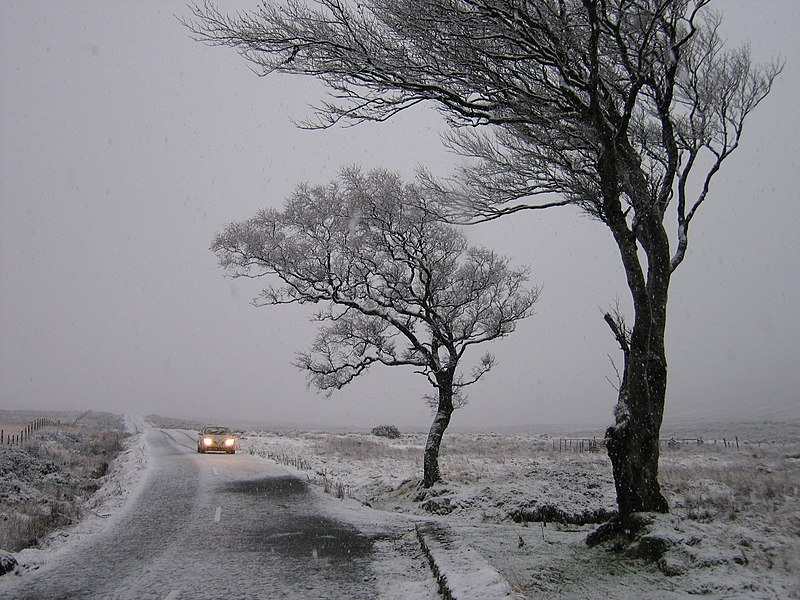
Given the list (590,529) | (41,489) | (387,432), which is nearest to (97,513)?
(41,489)

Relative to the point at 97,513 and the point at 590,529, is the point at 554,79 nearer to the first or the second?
the point at 590,529

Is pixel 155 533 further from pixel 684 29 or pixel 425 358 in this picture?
pixel 684 29

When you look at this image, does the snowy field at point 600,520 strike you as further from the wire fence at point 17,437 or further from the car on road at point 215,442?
the wire fence at point 17,437

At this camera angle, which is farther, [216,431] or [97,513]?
[216,431]

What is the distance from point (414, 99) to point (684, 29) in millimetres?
5097

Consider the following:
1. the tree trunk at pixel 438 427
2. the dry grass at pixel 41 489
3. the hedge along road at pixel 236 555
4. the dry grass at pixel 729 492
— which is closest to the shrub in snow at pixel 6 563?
the hedge along road at pixel 236 555

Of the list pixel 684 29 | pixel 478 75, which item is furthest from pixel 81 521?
pixel 684 29

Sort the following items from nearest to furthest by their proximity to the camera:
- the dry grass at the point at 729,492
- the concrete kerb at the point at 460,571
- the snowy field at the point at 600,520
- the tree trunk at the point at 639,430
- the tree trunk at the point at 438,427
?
the concrete kerb at the point at 460,571
the snowy field at the point at 600,520
the tree trunk at the point at 639,430
the dry grass at the point at 729,492
the tree trunk at the point at 438,427

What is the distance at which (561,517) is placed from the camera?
11617 millimetres

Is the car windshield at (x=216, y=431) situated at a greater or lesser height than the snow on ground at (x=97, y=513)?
greater

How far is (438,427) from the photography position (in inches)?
626

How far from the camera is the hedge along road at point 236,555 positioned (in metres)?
6.44

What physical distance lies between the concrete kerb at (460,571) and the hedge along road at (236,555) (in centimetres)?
22

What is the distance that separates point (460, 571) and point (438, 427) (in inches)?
379
